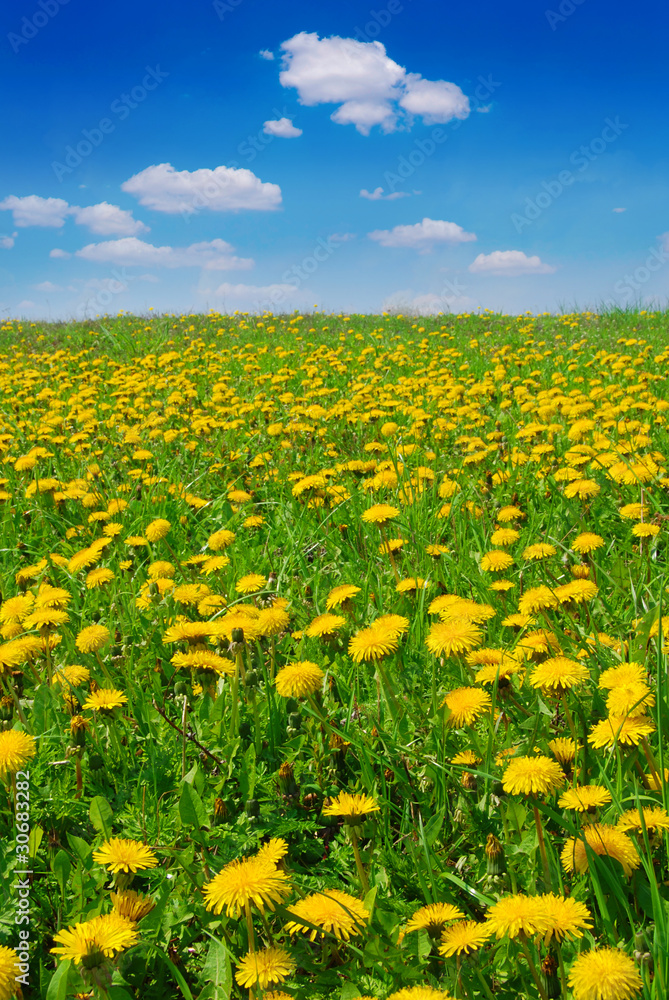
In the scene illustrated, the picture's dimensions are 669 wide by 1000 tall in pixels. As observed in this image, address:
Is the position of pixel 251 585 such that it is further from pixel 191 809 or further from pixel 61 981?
pixel 61 981

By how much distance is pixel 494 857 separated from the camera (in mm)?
1236

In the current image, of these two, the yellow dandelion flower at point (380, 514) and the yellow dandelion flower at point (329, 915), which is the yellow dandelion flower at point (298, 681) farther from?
the yellow dandelion flower at point (380, 514)

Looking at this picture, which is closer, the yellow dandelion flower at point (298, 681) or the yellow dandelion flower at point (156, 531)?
the yellow dandelion flower at point (298, 681)

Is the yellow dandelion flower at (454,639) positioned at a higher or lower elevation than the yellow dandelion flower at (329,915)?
higher

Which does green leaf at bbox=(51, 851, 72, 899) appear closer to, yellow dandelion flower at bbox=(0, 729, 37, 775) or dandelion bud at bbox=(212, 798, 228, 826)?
yellow dandelion flower at bbox=(0, 729, 37, 775)

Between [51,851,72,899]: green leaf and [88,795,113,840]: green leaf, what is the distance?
4.5 inches

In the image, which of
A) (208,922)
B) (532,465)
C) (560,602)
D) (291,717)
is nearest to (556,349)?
(532,465)

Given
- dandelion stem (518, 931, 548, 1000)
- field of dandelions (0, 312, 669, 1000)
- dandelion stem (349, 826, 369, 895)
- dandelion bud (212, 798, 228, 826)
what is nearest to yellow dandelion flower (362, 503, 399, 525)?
field of dandelions (0, 312, 669, 1000)

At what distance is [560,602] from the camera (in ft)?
6.23

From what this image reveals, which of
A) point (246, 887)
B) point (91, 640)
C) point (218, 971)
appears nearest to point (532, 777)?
point (246, 887)

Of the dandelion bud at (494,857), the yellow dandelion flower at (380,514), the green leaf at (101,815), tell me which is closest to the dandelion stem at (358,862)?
the dandelion bud at (494,857)

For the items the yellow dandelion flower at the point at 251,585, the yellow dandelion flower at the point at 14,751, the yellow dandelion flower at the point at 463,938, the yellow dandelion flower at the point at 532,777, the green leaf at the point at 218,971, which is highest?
the yellow dandelion flower at the point at 251,585

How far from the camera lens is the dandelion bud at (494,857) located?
4.04 feet

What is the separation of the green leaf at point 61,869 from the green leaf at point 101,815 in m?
0.12
